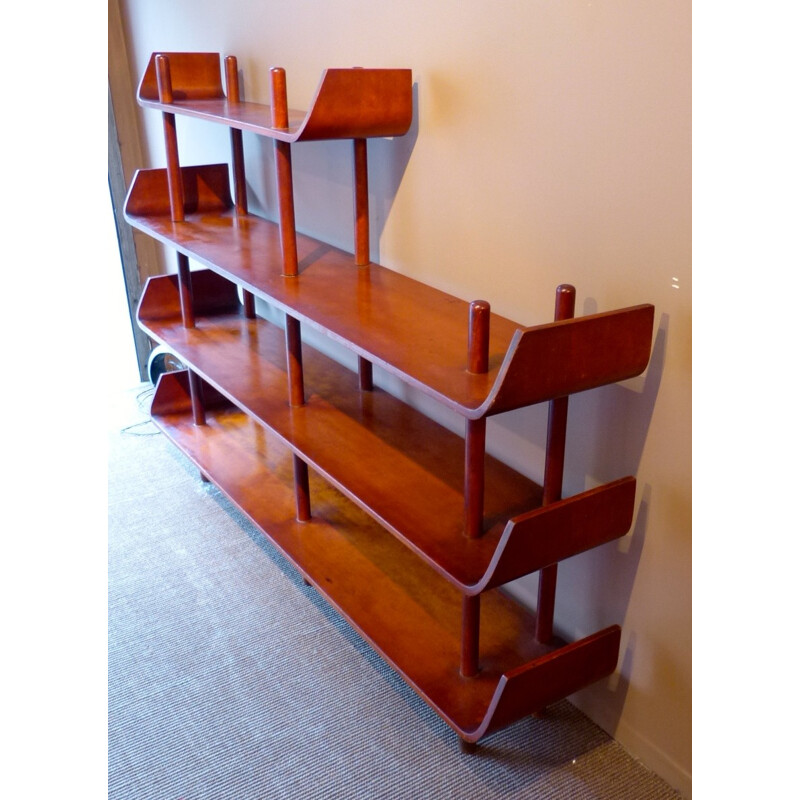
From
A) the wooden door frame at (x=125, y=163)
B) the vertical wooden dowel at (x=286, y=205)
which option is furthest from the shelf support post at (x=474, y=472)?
the wooden door frame at (x=125, y=163)

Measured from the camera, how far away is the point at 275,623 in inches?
81.0

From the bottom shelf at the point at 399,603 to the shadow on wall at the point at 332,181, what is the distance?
27.7 inches

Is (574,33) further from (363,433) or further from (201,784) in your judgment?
(201,784)

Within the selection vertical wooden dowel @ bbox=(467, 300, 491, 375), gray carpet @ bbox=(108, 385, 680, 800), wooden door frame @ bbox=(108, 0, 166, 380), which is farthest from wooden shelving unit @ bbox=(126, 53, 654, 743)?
wooden door frame @ bbox=(108, 0, 166, 380)

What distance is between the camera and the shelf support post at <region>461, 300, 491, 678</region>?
52.6 inches

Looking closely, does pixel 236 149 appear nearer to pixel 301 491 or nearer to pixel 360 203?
pixel 360 203

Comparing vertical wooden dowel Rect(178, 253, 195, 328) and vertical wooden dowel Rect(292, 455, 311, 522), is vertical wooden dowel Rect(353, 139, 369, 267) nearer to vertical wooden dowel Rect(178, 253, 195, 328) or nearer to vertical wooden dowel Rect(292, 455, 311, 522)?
vertical wooden dowel Rect(292, 455, 311, 522)

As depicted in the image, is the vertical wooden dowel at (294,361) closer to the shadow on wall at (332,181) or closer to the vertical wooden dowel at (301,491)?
the vertical wooden dowel at (301,491)

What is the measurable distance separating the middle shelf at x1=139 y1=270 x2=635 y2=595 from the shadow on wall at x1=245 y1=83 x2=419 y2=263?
360mm

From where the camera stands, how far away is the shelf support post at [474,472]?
133cm

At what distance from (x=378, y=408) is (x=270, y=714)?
763 mm
